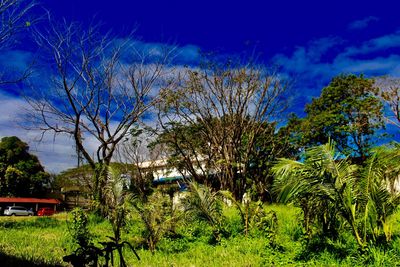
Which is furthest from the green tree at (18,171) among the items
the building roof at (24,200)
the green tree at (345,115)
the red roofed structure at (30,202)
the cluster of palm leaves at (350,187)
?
the cluster of palm leaves at (350,187)

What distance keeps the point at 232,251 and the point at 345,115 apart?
56.9 ft

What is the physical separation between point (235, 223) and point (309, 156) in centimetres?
500

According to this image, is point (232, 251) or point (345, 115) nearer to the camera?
point (232, 251)

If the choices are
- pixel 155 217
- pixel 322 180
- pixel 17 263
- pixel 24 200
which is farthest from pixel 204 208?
pixel 24 200

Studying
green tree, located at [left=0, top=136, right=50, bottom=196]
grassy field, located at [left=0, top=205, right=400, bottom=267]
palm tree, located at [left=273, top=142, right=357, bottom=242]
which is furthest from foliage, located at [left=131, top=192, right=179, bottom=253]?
green tree, located at [left=0, top=136, right=50, bottom=196]

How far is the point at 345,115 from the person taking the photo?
2389 centimetres

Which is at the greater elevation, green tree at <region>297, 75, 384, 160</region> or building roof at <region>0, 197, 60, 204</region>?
green tree at <region>297, 75, 384, 160</region>

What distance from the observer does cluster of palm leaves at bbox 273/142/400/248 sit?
7637 millimetres

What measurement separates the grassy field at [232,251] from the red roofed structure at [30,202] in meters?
25.9

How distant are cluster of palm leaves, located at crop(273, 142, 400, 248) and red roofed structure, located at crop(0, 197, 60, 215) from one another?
32977 millimetres

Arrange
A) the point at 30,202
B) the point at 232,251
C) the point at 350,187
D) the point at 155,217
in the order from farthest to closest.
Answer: the point at 30,202, the point at 155,217, the point at 232,251, the point at 350,187

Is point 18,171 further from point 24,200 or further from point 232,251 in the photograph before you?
point 232,251

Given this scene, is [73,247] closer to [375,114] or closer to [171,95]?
[171,95]

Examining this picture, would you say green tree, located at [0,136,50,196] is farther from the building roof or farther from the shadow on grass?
the shadow on grass
